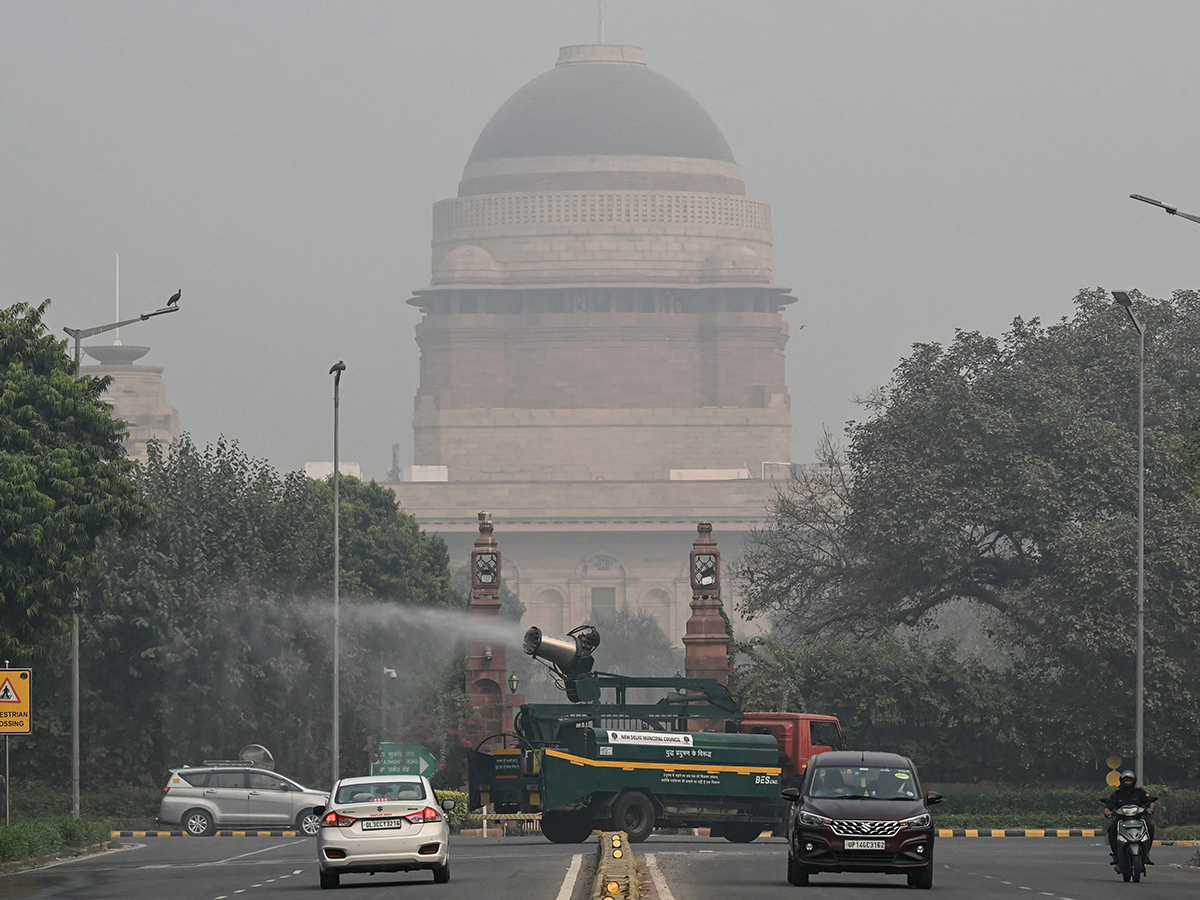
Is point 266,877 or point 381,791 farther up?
point 381,791

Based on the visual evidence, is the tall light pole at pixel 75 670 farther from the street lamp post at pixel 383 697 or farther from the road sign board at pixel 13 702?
the street lamp post at pixel 383 697

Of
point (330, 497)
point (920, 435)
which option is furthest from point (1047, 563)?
point (330, 497)

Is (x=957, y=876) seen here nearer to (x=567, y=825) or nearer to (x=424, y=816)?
(x=424, y=816)

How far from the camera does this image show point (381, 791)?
27.9 m

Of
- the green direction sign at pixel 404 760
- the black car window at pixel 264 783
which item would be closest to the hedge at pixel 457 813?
the green direction sign at pixel 404 760

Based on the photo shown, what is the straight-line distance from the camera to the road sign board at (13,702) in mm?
34250

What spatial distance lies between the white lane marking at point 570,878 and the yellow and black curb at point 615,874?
33cm

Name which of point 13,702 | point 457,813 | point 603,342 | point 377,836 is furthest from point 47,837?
point 603,342

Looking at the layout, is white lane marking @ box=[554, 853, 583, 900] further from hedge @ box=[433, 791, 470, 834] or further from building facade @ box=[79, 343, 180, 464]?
building facade @ box=[79, 343, 180, 464]

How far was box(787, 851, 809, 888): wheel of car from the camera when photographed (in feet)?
85.3

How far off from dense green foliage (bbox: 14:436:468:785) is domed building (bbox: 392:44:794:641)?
79401 millimetres

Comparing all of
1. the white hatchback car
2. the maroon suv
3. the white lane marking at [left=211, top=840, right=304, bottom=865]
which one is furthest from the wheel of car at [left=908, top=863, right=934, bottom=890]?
the white lane marking at [left=211, top=840, right=304, bottom=865]

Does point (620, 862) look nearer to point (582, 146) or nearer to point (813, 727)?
point (813, 727)

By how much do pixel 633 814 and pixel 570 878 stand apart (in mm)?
11918
